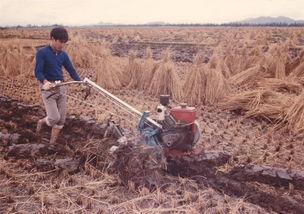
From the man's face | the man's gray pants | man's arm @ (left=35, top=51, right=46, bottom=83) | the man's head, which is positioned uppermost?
the man's head

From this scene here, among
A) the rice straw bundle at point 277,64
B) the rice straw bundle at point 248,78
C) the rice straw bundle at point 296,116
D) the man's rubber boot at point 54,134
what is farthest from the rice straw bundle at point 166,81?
the man's rubber boot at point 54,134

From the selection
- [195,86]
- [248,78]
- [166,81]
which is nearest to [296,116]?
[195,86]

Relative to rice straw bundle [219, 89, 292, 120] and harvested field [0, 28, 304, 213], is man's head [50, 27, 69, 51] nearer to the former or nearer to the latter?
harvested field [0, 28, 304, 213]

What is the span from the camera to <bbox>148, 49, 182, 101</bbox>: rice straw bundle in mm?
8359

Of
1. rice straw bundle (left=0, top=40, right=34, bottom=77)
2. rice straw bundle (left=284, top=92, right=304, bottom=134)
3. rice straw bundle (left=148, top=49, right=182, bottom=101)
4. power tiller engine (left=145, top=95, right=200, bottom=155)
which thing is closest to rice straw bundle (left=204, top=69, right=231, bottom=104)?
rice straw bundle (left=148, top=49, right=182, bottom=101)

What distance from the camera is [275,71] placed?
32.2 ft

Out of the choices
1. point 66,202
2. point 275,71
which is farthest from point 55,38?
point 275,71

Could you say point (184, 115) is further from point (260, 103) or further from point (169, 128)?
point (260, 103)

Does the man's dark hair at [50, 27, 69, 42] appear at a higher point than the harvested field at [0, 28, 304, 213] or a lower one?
higher

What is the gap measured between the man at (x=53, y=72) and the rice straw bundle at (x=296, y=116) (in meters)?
3.72

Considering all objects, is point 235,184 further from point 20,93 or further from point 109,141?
point 20,93

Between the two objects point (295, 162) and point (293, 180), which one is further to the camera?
point (295, 162)

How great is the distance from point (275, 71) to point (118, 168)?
23.7 feet

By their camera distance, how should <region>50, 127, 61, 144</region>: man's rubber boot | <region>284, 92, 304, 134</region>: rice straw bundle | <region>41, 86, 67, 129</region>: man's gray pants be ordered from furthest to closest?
<region>284, 92, 304, 134</region>: rice straw bundle → <region>50, 127, 61, 144</region>: man's rubber boot → <region>41, 86, 67, 129</region>: man's gray pants
